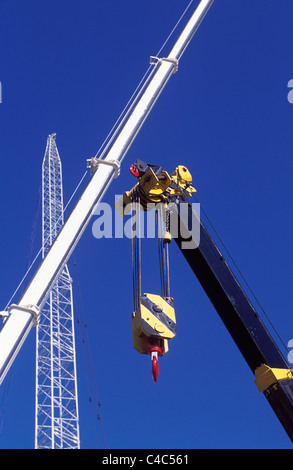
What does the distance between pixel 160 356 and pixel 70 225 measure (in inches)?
154

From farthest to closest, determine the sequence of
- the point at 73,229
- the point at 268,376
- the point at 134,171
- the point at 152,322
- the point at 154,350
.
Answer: the point at 134,171 < the point at 268,376 < the point at 152,322 < the point at 154,350 < the point at 73,229

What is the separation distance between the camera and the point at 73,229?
23.9ft

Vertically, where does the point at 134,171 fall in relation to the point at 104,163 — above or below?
above

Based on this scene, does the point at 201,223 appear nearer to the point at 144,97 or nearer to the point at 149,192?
the point at 149,192

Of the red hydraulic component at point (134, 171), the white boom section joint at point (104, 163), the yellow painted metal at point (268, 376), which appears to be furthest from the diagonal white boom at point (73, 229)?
the yellow painted metal at point (268, 376)

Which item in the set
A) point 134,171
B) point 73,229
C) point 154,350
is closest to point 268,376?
point 154,350

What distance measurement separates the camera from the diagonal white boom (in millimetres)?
6332

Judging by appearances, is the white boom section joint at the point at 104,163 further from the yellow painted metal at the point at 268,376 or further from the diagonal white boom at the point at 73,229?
the yellow painted metal at the point at 268,376

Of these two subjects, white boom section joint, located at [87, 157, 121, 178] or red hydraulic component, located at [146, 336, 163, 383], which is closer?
white boom section joint, located at [87, 157, 121, 178]

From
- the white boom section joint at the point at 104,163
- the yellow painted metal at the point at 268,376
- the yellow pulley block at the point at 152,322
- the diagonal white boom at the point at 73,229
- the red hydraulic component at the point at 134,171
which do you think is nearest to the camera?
the diagonal white boom at the point at 73,229

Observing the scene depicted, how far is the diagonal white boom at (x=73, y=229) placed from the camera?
6332mm

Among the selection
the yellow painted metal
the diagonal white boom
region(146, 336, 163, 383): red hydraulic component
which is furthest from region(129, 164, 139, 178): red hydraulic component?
A: the yellow painted metal

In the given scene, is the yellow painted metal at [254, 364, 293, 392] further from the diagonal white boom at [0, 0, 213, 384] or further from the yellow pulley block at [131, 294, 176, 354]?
the diagonal white boom at [0, 0, 213, 384]

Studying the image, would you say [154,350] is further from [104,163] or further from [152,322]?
[104,163]
